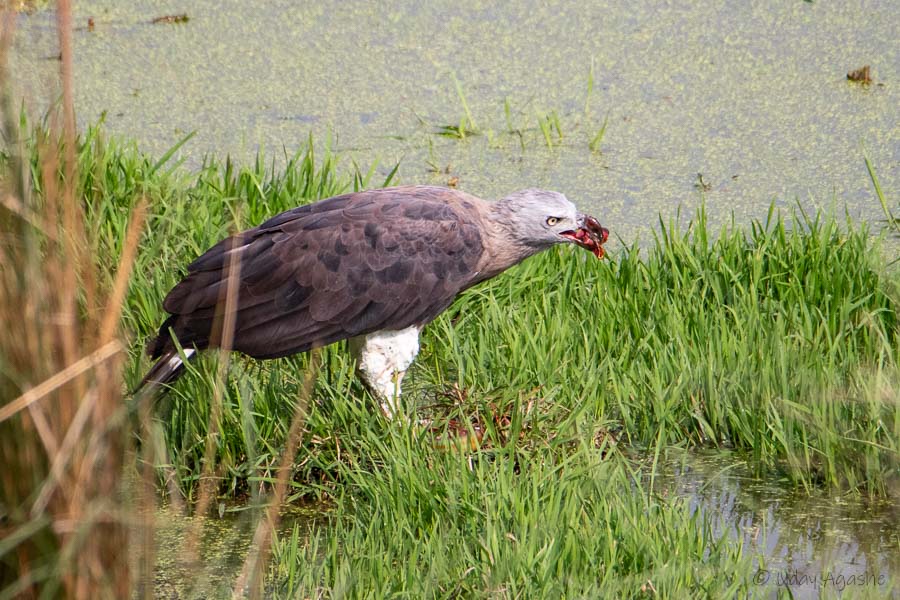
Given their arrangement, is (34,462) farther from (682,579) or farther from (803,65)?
(803,65)

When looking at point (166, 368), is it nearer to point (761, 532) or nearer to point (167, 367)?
point (167, 367)

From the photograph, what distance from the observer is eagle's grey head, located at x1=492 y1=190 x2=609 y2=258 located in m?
3.71

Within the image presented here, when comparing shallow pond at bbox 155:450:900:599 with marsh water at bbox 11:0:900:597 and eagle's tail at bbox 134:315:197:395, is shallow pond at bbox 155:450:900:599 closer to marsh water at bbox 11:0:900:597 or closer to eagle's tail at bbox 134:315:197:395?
eagle's tail at bbox 134:315:197:395

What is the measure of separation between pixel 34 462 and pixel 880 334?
264 cm

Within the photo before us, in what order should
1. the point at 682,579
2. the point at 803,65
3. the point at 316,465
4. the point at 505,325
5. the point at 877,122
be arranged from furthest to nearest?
the point at 803,65
the point at 877,122
the point at 505,325
the point at 316,465
the point at 682,579

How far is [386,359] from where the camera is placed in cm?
371

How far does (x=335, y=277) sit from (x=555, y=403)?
76cm

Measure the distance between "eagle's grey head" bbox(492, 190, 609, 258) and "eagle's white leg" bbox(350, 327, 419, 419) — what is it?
44cm

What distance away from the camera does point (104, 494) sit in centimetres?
190

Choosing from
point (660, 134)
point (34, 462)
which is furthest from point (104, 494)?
point (660, 134)

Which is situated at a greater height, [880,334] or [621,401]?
[880,334]

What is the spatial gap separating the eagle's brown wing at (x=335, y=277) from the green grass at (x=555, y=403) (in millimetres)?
183

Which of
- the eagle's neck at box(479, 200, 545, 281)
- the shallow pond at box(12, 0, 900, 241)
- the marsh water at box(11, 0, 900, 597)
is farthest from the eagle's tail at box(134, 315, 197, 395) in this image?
the shallow pond at box(12, 0, 900, 241)

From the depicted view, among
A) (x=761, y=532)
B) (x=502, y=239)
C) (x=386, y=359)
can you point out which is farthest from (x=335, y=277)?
(x=761, y=532)
